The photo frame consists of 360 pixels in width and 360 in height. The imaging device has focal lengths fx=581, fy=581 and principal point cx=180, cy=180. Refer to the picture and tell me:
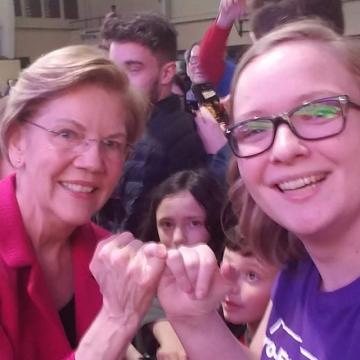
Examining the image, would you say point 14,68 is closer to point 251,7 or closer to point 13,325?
point 251,7

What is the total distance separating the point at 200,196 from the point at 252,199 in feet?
2.35

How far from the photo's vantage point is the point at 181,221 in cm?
175

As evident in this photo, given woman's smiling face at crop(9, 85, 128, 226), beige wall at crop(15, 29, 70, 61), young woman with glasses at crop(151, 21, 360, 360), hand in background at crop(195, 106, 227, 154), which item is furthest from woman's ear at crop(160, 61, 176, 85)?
beige wall at crop(15, 29, 70, 61)

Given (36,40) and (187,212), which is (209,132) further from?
(36,40)

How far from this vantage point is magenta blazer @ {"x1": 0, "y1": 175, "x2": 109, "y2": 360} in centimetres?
104

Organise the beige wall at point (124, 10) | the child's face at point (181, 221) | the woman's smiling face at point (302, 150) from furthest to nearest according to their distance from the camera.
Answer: the beige wall at point (124, 10), the child's face at point (181, 221), the woman's smiling face at point (302, 150)

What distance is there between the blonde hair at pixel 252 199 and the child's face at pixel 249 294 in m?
0.29

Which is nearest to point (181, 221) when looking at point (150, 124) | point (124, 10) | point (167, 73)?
point (150, 124)

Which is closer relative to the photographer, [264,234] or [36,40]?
[264,234]

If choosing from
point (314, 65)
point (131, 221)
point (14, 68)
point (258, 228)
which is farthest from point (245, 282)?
point (14, 68)

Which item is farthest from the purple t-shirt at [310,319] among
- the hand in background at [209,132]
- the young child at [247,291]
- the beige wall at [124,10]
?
the beige wall at [124,10]

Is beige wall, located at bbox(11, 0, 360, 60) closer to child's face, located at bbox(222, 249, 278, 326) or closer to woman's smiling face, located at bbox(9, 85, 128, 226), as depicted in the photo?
child's face, located at bbox(222, 249, 278, 326)

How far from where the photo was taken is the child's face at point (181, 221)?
1720 mm

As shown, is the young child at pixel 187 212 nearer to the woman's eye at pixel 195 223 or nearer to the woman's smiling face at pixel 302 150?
the woman's eye at pixel 195 223
